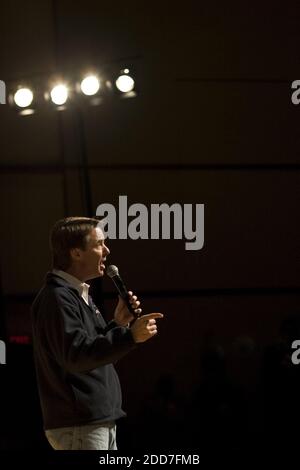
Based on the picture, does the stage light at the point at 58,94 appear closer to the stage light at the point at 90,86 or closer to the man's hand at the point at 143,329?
the stage light at the point at 90,86

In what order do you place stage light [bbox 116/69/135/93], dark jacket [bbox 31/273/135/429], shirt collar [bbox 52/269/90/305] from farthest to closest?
1. stage light [bbox 116/69/135/93]
2. shirt collar [bbox 52/269/90/305]
3. dark jacket [bbox 31/273/135/429]

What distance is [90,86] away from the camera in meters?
3.86

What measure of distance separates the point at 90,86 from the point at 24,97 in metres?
0.34

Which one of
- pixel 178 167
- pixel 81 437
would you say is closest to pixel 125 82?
pixel 178 167

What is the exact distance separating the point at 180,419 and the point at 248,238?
3.64ft

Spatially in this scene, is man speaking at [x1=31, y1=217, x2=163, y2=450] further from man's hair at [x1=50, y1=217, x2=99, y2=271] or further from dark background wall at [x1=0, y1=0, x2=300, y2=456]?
dark background wall at [x1=0, y1=0, x2=300, y2=456]

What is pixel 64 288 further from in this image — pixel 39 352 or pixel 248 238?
pixel 248 238

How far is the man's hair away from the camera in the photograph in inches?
89.5

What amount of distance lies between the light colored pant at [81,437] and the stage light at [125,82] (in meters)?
2.12

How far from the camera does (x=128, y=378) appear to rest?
4.35 m

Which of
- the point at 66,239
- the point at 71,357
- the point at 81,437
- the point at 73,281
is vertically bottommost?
the point at 81,437

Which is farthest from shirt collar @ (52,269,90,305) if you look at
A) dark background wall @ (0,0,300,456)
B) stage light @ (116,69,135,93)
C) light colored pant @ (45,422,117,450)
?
dark background wall @ (0,0,300,456)

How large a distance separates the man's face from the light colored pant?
45 centimetres

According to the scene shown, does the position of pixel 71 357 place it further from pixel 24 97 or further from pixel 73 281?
pixel 24 97
